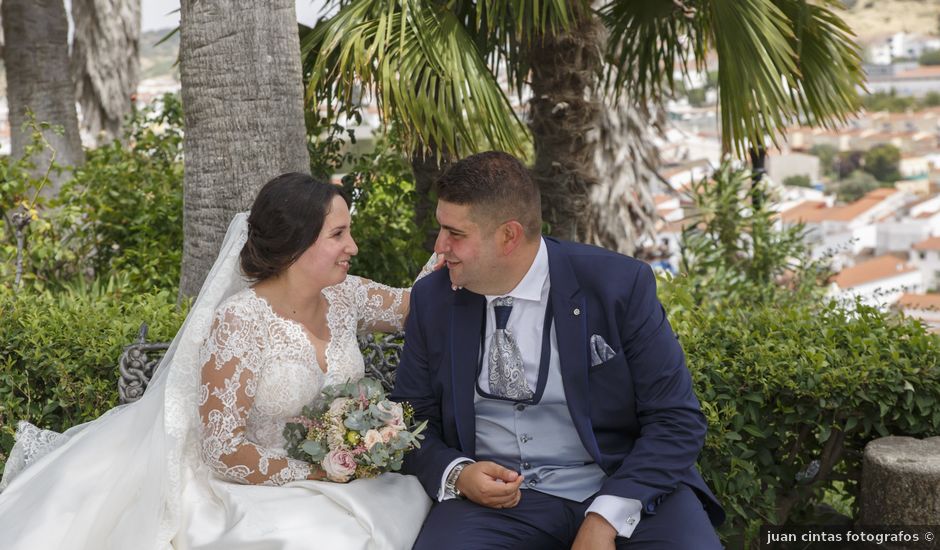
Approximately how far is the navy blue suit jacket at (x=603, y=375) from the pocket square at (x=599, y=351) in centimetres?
2

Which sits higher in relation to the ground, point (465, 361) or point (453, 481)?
point (465, 361)

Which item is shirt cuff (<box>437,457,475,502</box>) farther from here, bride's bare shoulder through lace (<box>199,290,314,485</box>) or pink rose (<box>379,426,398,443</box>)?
bride's bare shoulder through lace (<box>199,290,314,485</box>)

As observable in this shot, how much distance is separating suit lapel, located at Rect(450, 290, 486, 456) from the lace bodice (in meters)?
0.38

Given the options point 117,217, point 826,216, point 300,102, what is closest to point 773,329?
point 300,102

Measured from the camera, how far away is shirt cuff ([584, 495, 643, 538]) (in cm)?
274

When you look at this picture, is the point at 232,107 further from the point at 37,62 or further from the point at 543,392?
the point at 37,62

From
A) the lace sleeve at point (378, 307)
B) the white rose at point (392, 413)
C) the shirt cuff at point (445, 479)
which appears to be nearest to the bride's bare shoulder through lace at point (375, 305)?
the lace sleeve at point (378, 307)

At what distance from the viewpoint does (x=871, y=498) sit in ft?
11.3

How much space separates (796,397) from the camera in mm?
3559

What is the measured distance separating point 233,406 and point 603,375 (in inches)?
44.7

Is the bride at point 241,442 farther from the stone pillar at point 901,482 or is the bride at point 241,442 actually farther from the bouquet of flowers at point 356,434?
the stone pillar at point 901,482

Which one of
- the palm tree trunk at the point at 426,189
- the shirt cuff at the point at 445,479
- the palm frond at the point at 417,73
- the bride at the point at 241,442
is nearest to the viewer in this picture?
the bride at the point at 241,442

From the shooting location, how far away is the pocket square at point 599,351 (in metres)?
2.91

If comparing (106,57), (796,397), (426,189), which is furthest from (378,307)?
(106,57)
